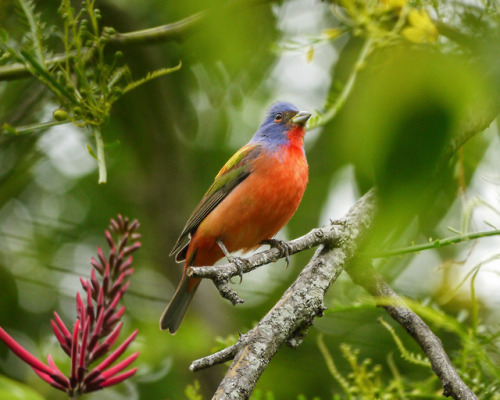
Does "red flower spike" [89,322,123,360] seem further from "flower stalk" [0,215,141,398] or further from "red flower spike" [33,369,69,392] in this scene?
"red flower spike" [33,369,69,392]

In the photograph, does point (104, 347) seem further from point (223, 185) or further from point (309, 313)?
point (223, 185)

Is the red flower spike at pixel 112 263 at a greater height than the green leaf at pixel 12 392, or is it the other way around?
the green leaf at pixel 12 392

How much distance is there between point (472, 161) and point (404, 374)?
2.93m

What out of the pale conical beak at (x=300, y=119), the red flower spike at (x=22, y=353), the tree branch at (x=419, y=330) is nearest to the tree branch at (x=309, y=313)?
the tree branch at (x=419, y=330)

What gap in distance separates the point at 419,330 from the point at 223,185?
2101 mm

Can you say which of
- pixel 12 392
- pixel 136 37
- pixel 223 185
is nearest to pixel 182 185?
pixel 223 185

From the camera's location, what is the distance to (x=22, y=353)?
1222 mm

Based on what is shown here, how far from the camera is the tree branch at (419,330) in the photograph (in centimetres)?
194

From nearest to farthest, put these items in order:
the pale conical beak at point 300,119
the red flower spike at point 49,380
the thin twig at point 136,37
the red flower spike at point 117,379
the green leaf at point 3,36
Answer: the red flower spike at point 49,380
the red flower spike at point 117,379
the green leaf at point 3,36
the thin twig at point 136,37
the pale conical beak at point 300,119

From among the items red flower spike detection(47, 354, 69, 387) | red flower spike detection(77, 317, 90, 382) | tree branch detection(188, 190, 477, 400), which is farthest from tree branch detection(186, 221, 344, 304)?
red flower spike detection(47, 354, 69, 387)

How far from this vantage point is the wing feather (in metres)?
4.00

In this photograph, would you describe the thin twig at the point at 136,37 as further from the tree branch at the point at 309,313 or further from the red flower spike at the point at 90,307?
the red flower spike at the point at 90,307

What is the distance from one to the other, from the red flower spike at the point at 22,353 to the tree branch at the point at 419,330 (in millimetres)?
1063

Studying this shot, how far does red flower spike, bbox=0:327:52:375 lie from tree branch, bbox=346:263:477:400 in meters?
1.06
